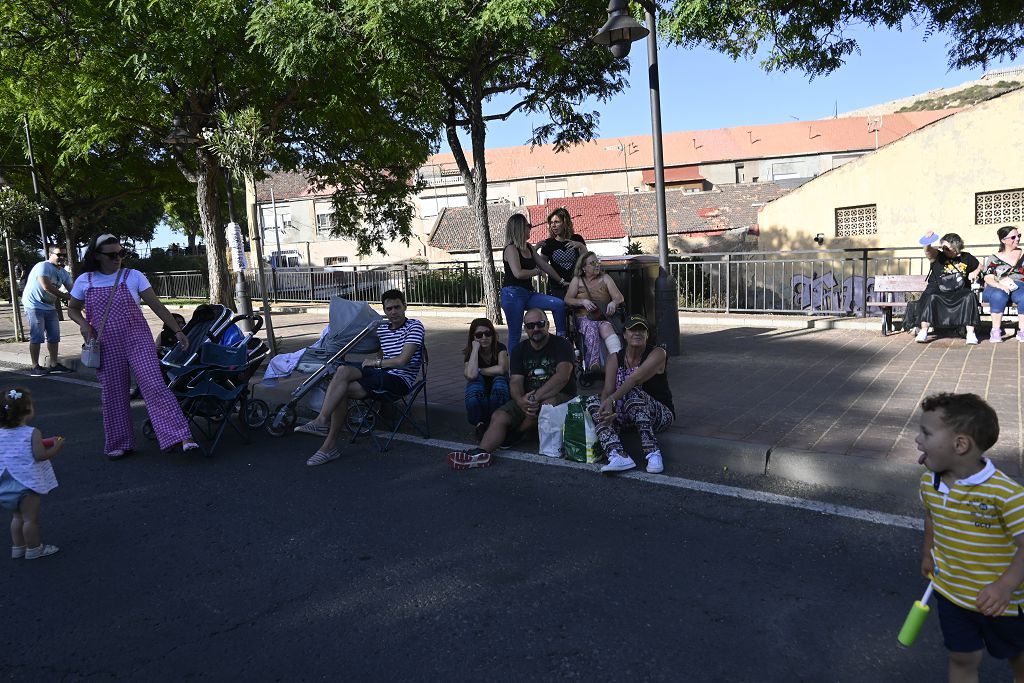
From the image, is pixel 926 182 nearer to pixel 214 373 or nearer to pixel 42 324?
pixel 214 373

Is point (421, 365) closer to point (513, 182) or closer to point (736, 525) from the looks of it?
point (736, 525)

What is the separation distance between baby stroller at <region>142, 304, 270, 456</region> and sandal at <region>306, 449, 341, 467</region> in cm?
93

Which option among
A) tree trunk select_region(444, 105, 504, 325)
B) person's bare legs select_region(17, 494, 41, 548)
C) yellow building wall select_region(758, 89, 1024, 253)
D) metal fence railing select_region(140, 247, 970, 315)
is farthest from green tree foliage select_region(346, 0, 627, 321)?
yellow building wall select_region(758, 89, 1024, 253)

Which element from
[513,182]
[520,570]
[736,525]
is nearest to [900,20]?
[736,525]

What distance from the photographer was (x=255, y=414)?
274 inches

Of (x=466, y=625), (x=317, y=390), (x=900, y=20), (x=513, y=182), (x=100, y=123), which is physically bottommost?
(x=466, y=625)

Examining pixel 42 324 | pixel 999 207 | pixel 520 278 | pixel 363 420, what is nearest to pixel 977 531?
pixel 363 420

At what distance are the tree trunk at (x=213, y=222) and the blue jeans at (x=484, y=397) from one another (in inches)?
360

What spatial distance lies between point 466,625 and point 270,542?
1565 millimetres

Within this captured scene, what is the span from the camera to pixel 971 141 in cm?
1928

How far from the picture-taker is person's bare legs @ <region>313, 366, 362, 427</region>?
5953 millimetres

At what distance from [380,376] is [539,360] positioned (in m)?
1.35

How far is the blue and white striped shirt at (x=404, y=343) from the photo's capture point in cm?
630

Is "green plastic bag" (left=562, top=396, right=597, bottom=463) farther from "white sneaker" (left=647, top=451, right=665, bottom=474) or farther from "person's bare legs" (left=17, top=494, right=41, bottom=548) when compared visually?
"person's bare legs" (left=17, top=494, right=41, bottom=548)
